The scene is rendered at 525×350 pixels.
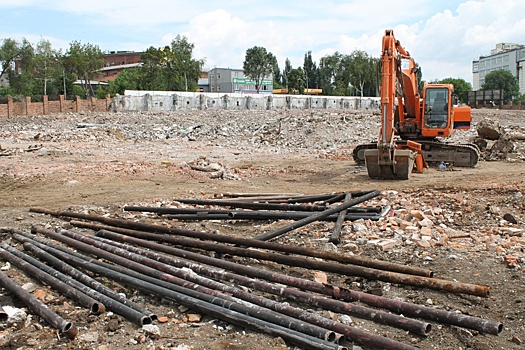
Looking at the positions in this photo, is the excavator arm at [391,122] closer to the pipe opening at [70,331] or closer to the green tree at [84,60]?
the pipe opening at [70,331]

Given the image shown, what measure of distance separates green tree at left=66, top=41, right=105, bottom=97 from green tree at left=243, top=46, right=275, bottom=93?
23688mm

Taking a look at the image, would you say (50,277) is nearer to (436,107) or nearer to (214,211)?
(214,211)

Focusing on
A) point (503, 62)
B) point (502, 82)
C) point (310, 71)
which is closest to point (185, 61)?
point (310, 71)

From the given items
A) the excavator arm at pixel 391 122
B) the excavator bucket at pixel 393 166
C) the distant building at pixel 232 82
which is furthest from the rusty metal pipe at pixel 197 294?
the distant building at pixel 232 82

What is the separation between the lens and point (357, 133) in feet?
89.4

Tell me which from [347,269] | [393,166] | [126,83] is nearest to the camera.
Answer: [347,269]

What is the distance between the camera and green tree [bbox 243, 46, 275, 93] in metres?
82.8

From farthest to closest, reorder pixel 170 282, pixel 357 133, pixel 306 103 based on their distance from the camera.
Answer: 1. pixel 306 103
2. pixel 357 133
3. pixel 170 282

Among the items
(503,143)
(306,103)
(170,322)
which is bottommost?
(170,322)

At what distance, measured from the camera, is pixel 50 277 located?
5.89 metres

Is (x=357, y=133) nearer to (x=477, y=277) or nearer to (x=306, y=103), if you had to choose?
(x=477, y=277)

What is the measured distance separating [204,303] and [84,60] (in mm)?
65729

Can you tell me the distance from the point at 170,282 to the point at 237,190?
741 cm

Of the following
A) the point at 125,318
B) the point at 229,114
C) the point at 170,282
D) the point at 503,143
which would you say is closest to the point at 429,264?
the point at 170,282
